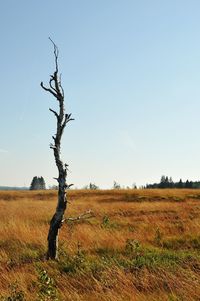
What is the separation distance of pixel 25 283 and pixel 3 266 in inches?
76.3

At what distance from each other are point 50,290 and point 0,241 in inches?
282

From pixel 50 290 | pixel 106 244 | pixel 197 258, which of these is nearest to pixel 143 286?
pixel 50 290

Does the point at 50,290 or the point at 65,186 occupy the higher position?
the point at 65,186

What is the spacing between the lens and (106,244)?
12.9 meters

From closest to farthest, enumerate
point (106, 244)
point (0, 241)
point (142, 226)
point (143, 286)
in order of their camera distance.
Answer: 1. point (143, 286)
2. point (106, 244)
3. point (0, 241)
4. point (142, 226)

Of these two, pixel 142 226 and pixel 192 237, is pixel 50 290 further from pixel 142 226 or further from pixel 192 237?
pixel 142 226

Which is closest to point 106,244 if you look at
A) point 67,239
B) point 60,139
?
point 67,239

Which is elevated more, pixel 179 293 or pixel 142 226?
pixel 142 226

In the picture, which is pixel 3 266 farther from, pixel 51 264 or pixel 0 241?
pixel 0 241

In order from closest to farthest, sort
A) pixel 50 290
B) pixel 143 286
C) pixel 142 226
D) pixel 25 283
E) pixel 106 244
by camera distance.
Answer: pixel 50 290
pixel 143 286
pixel 25 283
pixel 106 244
pixel 142 226

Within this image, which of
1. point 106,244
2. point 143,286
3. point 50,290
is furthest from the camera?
point 106,244

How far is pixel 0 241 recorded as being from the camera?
13.8 meters

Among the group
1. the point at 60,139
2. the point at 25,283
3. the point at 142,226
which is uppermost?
the point at 60,139

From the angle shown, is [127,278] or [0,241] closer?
[127,278]
